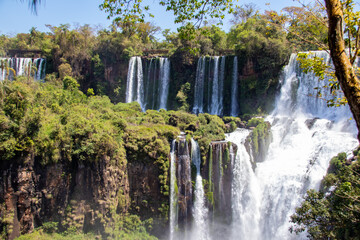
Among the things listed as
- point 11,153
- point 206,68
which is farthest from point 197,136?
point 206,68

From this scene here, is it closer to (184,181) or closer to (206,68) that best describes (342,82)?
(184,181)

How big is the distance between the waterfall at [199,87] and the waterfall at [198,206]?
9.88 metres

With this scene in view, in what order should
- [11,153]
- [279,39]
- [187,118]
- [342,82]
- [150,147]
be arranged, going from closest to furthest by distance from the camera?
[342,82], [11,153], [150,147], [187,118], [279,39]

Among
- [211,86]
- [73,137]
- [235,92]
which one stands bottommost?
[73,137]

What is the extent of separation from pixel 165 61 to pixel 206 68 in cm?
430

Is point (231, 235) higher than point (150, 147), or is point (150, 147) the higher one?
point (150, 147)

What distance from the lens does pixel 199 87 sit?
83.0 feet

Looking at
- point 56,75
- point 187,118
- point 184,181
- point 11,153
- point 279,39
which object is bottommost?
point 184,181

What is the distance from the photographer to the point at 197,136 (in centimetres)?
1535

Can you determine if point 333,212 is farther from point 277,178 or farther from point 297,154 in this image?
point 297,154

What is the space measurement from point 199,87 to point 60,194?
1642cm

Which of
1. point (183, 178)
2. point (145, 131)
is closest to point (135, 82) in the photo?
point (145, 131)

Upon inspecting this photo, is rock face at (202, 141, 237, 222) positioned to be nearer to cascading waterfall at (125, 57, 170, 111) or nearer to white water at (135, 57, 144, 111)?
cascading waterfall at (125, 57, 170, 111)

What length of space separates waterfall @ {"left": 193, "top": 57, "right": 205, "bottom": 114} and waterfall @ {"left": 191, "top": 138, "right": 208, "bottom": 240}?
9.88 metres
